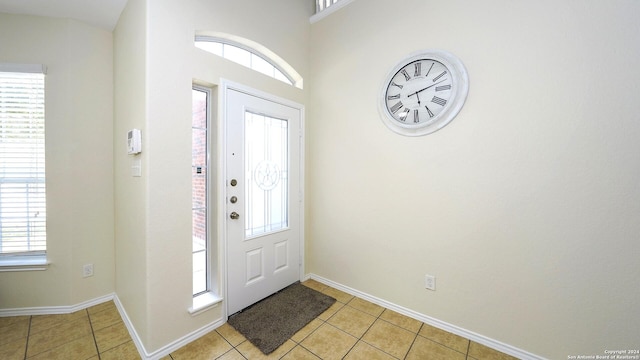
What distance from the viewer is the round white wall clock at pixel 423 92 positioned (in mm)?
1822

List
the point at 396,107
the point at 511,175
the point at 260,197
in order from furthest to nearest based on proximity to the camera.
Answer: the point at 260,197, the point at 396,107, the point at 511,175

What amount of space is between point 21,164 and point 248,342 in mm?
2486

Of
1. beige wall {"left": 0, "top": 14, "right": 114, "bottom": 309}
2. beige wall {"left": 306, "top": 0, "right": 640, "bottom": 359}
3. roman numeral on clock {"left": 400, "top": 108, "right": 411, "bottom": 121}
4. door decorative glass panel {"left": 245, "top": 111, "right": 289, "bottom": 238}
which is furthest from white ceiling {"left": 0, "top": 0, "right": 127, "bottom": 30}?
roman numeral on clock {"left": 400, "top": 108, "right": 411, "bottom": 121}

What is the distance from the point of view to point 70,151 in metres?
2.13

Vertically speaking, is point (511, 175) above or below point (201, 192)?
above

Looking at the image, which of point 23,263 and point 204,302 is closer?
point 204,302

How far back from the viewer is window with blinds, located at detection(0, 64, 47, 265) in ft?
6.61

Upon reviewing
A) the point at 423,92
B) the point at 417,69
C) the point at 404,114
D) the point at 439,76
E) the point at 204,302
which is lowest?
the point at 204,302

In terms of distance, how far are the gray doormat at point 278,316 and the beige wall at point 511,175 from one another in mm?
520

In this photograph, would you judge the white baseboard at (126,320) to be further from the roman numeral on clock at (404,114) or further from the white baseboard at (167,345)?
the roman numeral on clock at (404,114)

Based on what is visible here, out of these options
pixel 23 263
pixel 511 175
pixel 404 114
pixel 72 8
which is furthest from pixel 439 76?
pixel 23 263

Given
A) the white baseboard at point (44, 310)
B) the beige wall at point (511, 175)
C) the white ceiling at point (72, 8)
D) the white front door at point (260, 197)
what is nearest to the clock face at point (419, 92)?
the beige wall at point (511, 175)

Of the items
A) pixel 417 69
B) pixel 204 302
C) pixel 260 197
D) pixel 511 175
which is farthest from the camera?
pixel 260 197

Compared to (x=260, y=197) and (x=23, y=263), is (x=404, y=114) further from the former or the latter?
(x=23, y=263)
